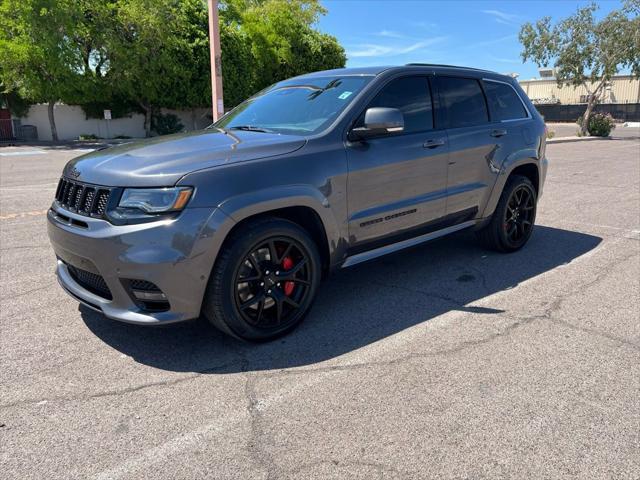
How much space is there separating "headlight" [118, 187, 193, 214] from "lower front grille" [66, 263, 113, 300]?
573mm

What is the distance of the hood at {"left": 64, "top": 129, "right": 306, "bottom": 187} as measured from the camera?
3191 mm

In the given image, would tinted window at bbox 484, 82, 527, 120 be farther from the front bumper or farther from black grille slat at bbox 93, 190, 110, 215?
black grille slat at bbox 93, 190, 110, 215

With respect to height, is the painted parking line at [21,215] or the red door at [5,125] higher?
the red door at [5,125]

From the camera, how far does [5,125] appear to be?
34.4 metres

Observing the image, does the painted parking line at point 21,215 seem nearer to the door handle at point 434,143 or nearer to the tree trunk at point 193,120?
the door handle at point 434,143

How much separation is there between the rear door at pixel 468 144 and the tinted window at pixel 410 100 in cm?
18

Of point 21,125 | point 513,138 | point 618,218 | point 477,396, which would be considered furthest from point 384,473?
point 21,125

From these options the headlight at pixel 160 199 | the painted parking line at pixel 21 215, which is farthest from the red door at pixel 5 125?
the headlight at pixel 160 199

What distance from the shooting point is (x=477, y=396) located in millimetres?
3018

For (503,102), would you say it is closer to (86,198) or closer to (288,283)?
A: (288,283)

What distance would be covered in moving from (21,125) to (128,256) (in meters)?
38.1

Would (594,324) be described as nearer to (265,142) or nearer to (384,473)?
(384,473)

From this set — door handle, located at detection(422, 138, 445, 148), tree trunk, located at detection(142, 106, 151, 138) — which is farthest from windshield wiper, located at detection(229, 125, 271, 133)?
tree trunk, located at detection(142, 106, 151, 138)

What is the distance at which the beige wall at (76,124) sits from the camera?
118 ft
